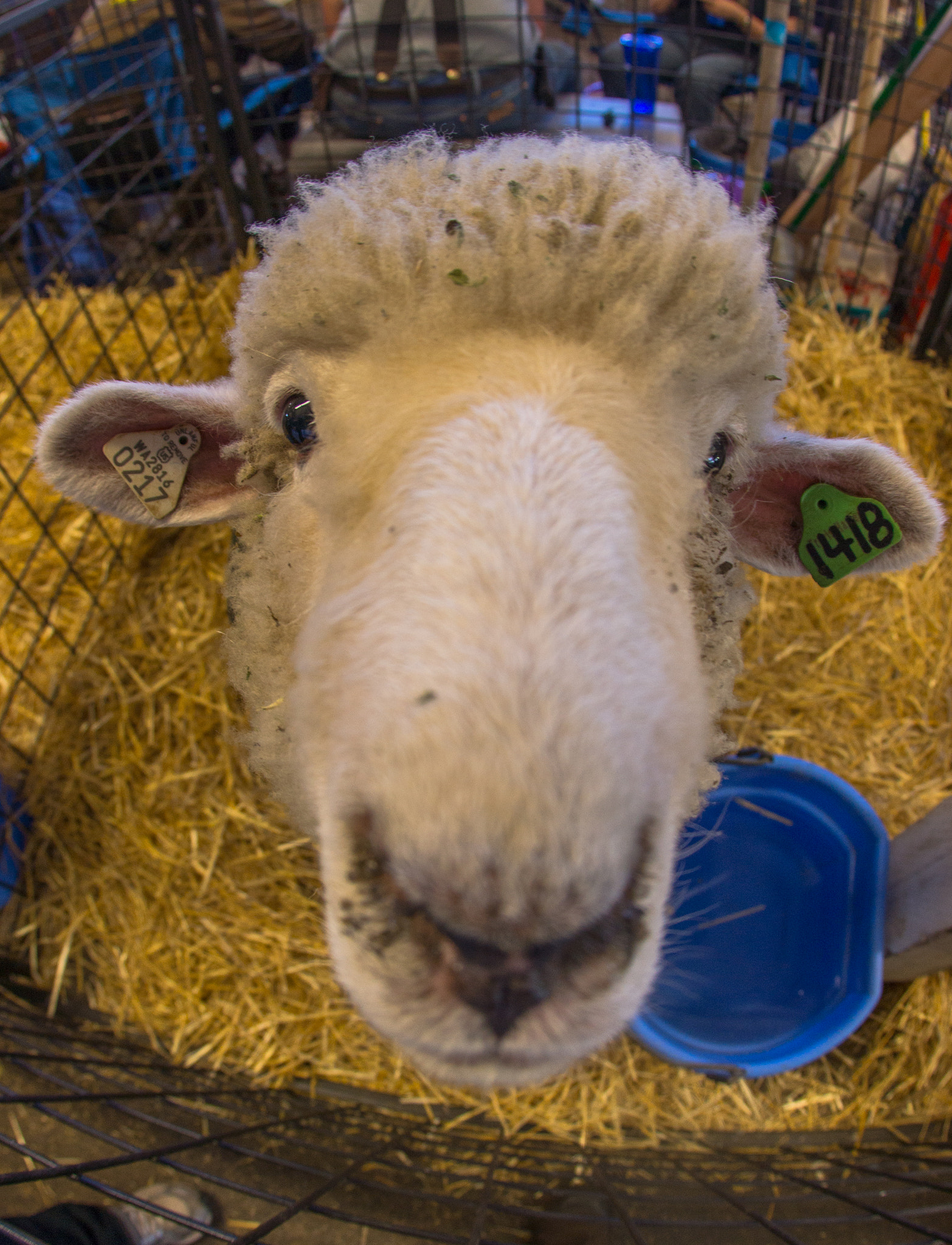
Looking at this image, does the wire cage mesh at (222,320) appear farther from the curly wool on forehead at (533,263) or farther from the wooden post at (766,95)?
the curly wool on forehead at (533,263)

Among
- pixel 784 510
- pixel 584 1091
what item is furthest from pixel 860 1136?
pixel 784 510

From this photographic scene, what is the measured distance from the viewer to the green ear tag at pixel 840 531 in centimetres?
133

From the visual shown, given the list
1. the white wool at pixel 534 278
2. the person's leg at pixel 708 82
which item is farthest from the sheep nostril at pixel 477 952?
the person's leg at pixel 708 82

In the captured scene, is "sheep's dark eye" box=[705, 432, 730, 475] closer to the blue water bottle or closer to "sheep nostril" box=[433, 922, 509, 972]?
"sheep nostril" box=[433, 922, 509, 972]

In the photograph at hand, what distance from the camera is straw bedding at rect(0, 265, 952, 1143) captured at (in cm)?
203

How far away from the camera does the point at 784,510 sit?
1.53m

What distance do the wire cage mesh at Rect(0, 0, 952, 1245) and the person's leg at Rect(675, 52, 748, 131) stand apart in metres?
0.02

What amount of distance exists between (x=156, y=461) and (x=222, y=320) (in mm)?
1812

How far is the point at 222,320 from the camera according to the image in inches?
115

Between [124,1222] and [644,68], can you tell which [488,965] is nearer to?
[124,1222]

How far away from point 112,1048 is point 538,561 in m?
2.06

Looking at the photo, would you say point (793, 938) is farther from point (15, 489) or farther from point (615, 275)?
point (15, 489)

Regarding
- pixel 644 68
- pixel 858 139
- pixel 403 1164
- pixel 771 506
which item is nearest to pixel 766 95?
pixel 858 139

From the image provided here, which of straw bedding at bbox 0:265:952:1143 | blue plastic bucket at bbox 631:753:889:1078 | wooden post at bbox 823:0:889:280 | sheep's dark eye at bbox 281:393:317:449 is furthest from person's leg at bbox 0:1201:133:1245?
wooden post at bbox 823:0:889:280
